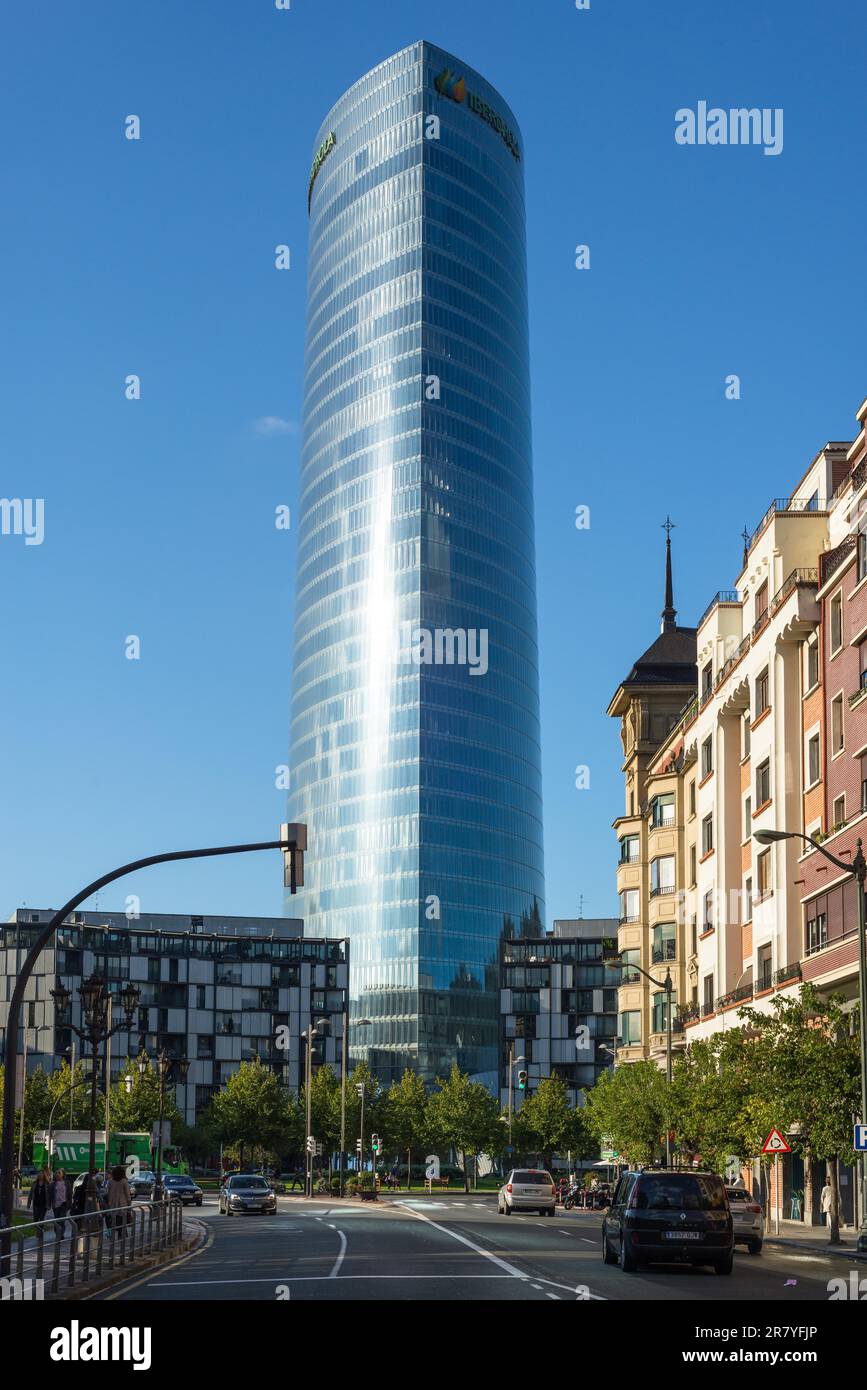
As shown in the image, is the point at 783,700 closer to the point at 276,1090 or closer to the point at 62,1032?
the point at 276,1090

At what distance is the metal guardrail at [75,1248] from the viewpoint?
21.5m

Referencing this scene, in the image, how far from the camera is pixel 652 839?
275 feet

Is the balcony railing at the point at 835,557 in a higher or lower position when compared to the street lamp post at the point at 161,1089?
higher

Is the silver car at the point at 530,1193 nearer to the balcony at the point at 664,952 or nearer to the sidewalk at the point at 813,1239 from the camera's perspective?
the sidewalk at the point at 813,1239

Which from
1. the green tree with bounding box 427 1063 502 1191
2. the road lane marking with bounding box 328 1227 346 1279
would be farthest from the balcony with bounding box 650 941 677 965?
the green tree with bounding box 427 1063 502 1191

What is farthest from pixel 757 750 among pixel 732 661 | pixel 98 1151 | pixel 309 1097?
pixel 309 1097

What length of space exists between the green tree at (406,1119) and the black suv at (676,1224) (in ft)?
351

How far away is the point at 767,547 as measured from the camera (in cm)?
6038

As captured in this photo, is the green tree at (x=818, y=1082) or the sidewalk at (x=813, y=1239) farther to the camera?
the green tree at (x=818, y=1082)

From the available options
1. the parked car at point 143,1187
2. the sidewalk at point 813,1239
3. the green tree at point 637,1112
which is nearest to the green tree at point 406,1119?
the parked car at point 143,1187

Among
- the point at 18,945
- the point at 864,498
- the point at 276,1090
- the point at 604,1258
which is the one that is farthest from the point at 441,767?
the point at 604,1258

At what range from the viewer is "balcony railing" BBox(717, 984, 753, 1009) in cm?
6191
